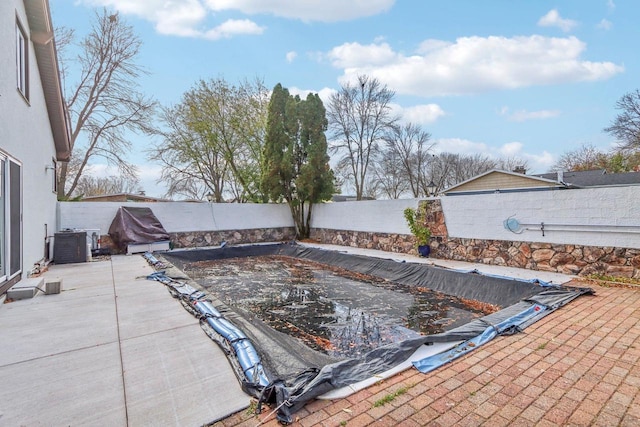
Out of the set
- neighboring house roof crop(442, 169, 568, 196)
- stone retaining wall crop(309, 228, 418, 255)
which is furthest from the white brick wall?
neighboring house roof crop(442, 169, 568, 196)

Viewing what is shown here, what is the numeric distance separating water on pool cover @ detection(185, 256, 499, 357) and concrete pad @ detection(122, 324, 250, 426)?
4.45 feet

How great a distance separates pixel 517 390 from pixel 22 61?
7825mm

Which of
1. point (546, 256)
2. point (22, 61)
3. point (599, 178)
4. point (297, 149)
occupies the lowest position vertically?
point (546, 256)

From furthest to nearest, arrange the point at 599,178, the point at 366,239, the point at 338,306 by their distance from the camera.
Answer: the point at 599,178, the point at 366,239, the point at 338,306

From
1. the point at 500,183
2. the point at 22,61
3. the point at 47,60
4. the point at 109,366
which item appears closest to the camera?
the point at 109,366

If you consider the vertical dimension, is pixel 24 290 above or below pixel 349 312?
above

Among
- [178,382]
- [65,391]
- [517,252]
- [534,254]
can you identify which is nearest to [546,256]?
[534,254]

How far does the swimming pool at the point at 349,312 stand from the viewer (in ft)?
7.15

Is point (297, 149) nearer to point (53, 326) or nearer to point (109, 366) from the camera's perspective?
point (53, 326)

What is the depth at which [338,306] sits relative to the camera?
4.93m

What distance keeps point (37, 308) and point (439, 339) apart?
14.8ft

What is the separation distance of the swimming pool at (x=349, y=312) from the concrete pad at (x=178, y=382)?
0.19 m

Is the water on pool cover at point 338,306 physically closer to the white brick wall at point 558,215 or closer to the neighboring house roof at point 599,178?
the white brick wall at point 558,215

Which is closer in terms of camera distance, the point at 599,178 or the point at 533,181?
the point at 533,181
